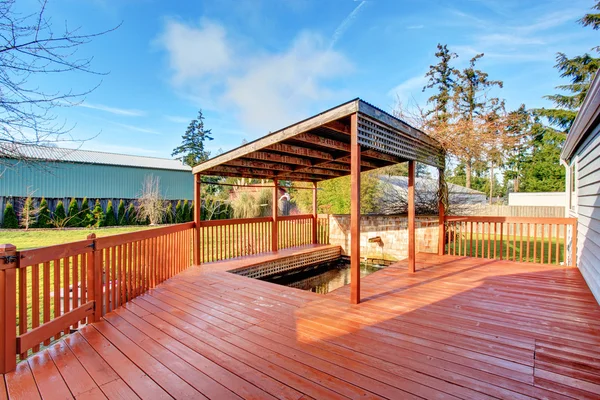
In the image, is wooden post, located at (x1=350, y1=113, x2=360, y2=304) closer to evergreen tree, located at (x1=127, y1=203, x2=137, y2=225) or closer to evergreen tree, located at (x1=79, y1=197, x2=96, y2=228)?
evergreen tree, located at (x1=79, y1=197, x2=96, y2=228)

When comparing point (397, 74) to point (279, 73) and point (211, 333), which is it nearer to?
point (279, 73)

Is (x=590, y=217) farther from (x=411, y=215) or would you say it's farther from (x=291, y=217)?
(x=291, y=217)

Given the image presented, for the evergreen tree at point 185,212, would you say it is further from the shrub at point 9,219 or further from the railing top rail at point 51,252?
the railing top rail at point 51,252

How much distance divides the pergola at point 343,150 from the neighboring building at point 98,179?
1211 centimetres

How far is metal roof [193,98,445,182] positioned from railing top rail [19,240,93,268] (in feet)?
8.49

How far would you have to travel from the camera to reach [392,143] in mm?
4312

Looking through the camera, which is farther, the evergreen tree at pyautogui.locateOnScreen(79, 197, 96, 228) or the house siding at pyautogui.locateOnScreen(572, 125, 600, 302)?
the evergreen tree at pyautogui.locateOnScreen(79, 197, 96, 228)

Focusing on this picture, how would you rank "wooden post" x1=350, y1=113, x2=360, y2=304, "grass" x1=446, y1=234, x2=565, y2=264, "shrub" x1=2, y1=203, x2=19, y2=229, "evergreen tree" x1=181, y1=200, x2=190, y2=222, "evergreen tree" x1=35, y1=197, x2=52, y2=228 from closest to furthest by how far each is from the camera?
1. "wooden post" x1=350, y1=113, x2=360, y2=304
2. "grass" x1=446, y1=234, x2=565, y2=264
3. "shrub" x1=2, y1=203, x2=19, y2=229
4. "evergreen tree" x1=35, y1=197, x2=52, y2=228
5. "evergreen tree" x1=181, y1=200, x2=190, y2=222

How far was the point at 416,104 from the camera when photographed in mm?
8477

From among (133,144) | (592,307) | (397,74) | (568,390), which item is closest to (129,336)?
(568,390)

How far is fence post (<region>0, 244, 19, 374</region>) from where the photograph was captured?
78.0 inches

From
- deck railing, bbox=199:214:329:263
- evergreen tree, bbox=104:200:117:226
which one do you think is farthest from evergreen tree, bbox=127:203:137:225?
deck railing, bbox=199:214:329:263

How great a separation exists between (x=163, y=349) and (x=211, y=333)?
443mm

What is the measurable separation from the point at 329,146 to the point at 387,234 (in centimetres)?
371
